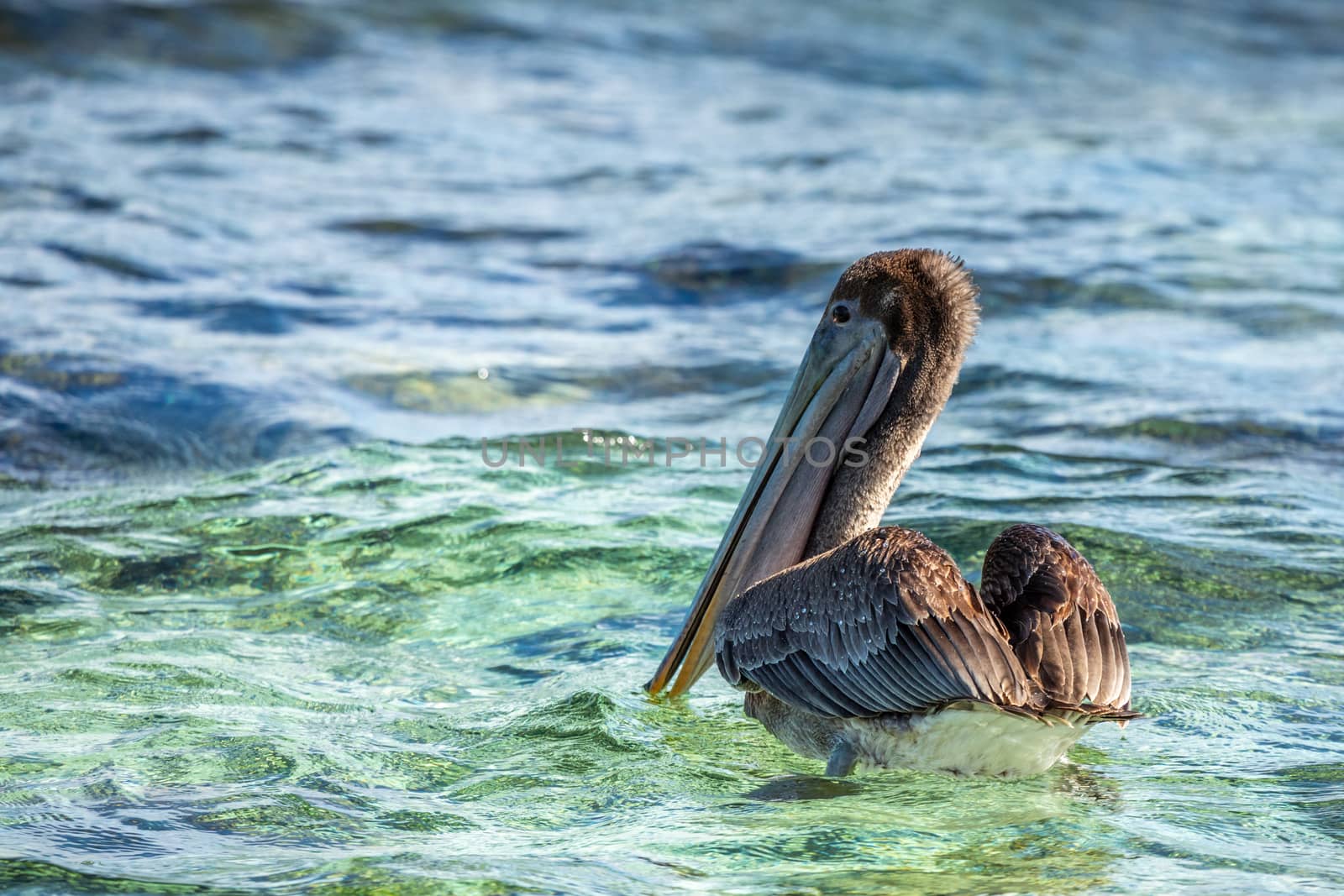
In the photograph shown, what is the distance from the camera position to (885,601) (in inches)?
149

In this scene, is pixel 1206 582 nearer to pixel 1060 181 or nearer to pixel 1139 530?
pixel 1139 530

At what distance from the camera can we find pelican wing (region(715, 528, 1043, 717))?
3.62 meters

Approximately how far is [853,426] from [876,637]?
101 centimetres

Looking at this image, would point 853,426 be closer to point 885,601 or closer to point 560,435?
point 885,601

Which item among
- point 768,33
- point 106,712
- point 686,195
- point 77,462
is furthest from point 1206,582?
point 768,33

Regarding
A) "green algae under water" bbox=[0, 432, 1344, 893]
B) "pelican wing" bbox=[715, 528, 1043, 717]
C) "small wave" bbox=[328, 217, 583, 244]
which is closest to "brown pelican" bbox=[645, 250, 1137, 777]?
"pelican wing" bbox=[715, 528, 1043, 717]

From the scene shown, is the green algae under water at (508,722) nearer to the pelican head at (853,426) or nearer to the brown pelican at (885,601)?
the brown pelican at (885,601)

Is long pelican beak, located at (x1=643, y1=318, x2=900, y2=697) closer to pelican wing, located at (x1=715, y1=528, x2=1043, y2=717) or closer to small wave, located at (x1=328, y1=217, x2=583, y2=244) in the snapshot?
pelican wing, located at (x1=715, y1=528, x2=1043, y2=717)

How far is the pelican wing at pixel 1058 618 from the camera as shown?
12.3ft

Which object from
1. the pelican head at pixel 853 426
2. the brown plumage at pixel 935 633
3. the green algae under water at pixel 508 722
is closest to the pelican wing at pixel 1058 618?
the brown plumage at pixel 935 633

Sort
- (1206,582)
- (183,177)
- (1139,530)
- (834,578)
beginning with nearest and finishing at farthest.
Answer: (834,578)
(1206,582)
(1139,530)
(183,177)

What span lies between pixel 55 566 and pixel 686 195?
8.45 meters

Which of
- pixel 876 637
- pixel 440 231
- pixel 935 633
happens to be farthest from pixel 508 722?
pixel 440 231

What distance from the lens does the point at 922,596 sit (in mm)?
3734
